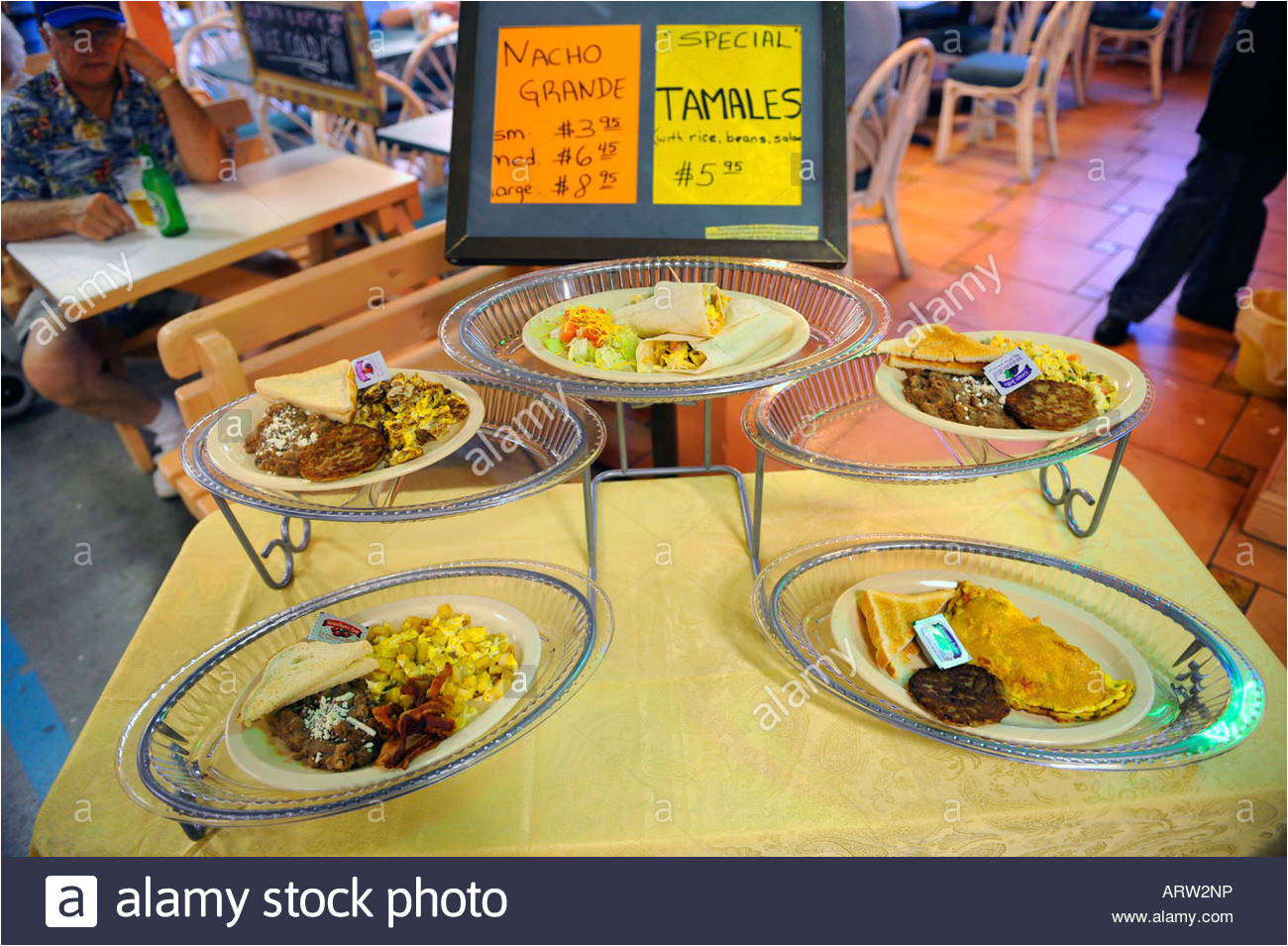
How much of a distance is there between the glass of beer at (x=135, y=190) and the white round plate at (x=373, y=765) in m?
1.66

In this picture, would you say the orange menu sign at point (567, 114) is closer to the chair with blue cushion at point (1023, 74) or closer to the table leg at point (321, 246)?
the table leg at point (321, 246)

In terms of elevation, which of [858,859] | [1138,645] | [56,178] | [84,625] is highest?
[56,178]

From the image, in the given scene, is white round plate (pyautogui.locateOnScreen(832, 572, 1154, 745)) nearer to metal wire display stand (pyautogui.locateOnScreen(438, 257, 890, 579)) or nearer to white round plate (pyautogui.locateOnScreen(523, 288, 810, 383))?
metal wire display stand (pyautogui.locateOnScreen(438, 257, 890, 579))

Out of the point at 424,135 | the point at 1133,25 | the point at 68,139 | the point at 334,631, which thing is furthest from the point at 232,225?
the point at 1133,25

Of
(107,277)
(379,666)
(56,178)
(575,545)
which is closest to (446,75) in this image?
(56,178)

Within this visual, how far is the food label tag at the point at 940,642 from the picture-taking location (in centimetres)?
86

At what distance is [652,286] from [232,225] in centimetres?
145

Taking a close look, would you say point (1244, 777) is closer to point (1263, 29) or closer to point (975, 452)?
point (975, 452)

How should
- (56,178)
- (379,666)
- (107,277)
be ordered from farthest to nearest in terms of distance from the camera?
(56,178)
(107,277)
(379,666)

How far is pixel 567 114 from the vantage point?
1210 millimetres

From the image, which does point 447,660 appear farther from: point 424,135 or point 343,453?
point 424,135

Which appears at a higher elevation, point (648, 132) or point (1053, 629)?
point (648, 132)

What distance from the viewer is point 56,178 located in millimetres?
2113

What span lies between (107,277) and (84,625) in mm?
850
